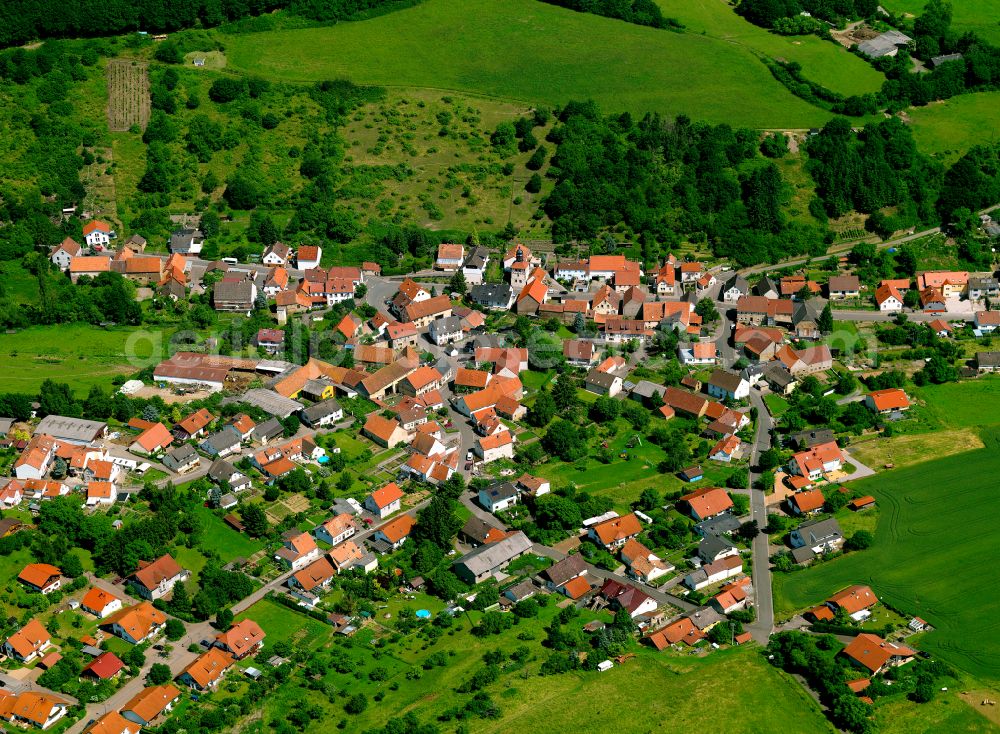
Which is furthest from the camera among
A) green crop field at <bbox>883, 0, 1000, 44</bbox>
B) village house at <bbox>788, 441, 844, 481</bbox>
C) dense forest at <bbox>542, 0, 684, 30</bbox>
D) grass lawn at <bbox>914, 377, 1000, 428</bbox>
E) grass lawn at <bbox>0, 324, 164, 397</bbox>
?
green crop field at <bbox>883, 0, 1000, 44</bbox>

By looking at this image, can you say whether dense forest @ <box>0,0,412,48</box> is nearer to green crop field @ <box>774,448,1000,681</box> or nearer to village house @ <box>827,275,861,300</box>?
village house @ <box>827,275,861,300</box>

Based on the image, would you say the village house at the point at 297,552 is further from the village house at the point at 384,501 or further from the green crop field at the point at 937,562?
the green crop field at the point at 937,562

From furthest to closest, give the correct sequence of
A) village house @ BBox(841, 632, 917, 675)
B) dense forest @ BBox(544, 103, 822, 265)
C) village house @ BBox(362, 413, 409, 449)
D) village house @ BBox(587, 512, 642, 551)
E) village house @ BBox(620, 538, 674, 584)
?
dense forest @ BBox(544, 103, 822, 265)
village house @ BBox(362, 413, 409, 449)
village house @ BBox(587, 512, 642, 551)
village house @ BBox(620, 538, 674, 584)
village house @ BBox(841, 632, 917, 675)

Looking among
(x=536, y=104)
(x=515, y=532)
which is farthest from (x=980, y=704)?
(x=536, y=104)

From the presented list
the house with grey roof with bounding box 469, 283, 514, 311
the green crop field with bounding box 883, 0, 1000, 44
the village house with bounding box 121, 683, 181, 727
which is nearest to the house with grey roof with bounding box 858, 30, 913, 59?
the green crop field with bounding box 883, 0, 1000, 44

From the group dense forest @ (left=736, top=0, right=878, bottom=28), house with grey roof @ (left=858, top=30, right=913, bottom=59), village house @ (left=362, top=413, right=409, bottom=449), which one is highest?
dense forest @ (left=736, top=0, right=878, bottom=28)

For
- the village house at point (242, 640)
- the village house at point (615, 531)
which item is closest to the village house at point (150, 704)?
the village house at point (242, 640)

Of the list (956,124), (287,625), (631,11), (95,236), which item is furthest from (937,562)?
(631,11)
